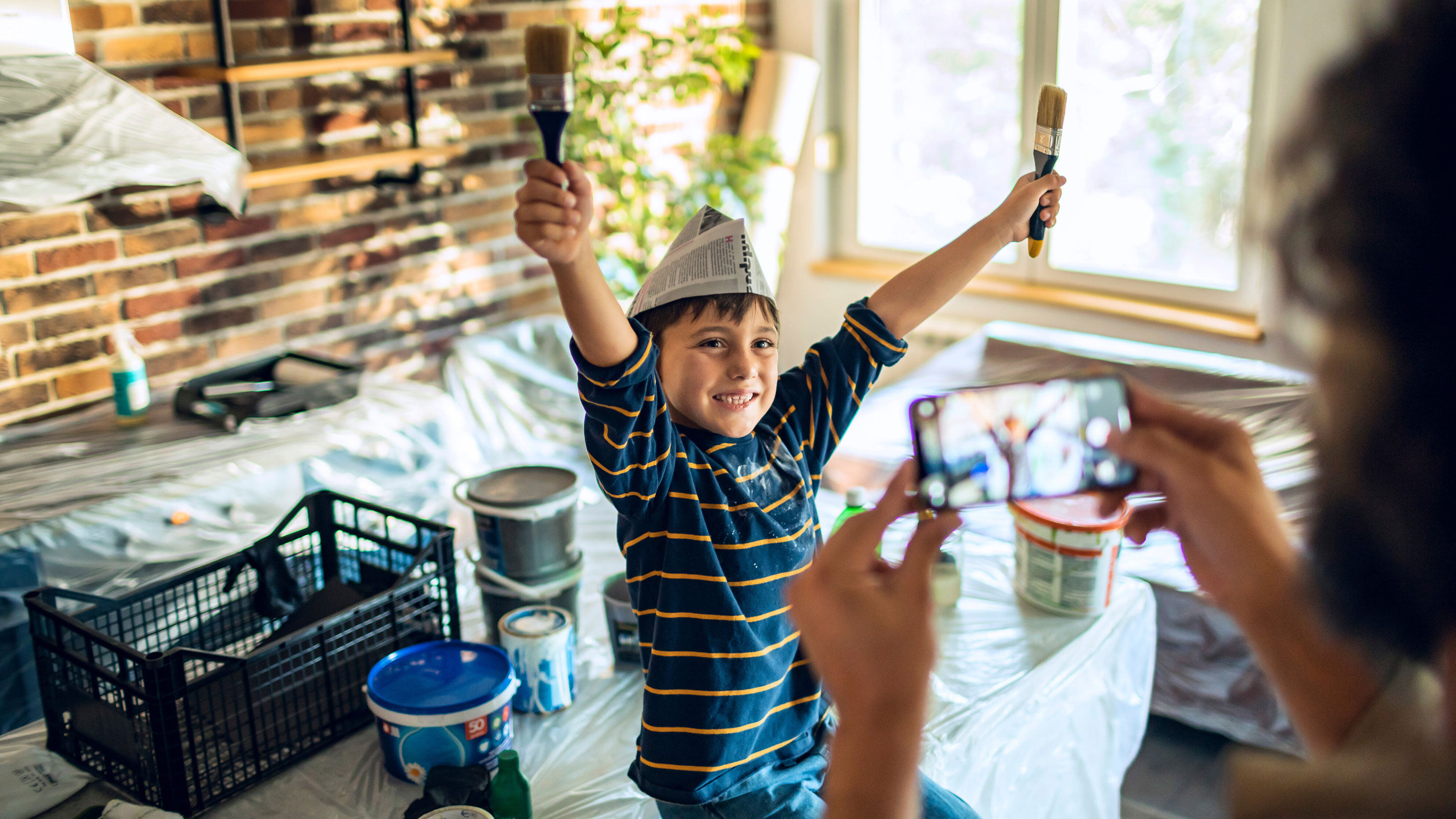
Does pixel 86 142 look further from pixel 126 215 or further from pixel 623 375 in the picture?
pixel 623 375

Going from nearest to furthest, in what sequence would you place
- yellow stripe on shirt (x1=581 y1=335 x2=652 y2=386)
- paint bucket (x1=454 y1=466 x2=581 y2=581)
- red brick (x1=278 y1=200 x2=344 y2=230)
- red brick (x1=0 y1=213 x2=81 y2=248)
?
yellow stripe on shirt (x1=581 y1=335 x2=652 y2=386), paint bucket (x1=454 y1=466 x2=581 y2=581), red brick (x1=0 y1=213 x2=81 y2=248), red brick (x1=278 y1=200 x2=344 y2=230)

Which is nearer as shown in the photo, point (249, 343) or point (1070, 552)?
point (1070, 552)

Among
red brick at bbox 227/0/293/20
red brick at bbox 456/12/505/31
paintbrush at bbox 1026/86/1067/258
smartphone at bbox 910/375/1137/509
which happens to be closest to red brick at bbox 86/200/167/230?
red brick at bbox 227/0/293/20

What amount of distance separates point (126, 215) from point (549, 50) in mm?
1771

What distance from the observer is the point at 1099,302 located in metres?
3.32

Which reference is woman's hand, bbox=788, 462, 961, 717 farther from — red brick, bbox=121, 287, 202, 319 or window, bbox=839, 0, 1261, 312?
window, bbox=839, 0, 1261, 312

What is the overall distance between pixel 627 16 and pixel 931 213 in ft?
4.35

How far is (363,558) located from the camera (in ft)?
5.10

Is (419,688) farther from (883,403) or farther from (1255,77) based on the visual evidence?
(1255,77)

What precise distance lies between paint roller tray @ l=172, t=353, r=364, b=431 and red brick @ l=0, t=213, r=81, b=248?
37cm

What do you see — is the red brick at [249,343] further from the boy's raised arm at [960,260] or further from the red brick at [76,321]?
the boy's raised arm at [960,260]

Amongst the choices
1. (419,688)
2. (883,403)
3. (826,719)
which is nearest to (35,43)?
(419,688)

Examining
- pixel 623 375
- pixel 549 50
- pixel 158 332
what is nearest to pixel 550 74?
pixel 549 50

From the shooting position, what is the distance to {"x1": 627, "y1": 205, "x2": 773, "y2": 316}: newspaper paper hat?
120 cm
